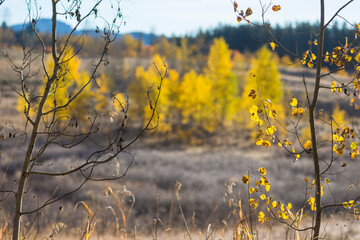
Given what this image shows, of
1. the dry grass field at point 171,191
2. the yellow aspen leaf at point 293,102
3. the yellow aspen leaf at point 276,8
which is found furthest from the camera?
the dry grass field at point 171,191

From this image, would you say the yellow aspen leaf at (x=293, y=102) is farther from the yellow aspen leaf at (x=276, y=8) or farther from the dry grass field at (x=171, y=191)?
the dry grass field at (x=171, y=191)

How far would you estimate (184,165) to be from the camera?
24.9 m

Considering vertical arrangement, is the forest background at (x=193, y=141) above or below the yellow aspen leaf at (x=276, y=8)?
below

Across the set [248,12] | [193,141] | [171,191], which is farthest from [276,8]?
[193,141]

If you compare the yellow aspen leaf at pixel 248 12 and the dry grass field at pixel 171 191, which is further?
the dry grass field at pixel 171 191

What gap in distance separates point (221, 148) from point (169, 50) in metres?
58.7

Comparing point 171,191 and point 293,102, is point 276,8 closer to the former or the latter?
point 293,102

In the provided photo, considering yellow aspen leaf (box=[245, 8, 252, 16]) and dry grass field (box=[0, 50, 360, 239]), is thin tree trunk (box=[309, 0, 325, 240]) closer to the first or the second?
yellow aspen leaf (box=[245, 8, 252, 16])

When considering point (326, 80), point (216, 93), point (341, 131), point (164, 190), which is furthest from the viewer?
point (326, 80)

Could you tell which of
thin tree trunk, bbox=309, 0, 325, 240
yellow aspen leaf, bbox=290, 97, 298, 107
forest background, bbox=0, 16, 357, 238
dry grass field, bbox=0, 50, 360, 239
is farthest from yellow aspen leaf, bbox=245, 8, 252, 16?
dry grass field, bbox=0, 50, 360, 239

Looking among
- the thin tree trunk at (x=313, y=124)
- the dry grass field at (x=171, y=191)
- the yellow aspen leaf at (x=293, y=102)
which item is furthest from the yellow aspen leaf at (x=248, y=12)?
the dry grass field at (x=171, y=191)

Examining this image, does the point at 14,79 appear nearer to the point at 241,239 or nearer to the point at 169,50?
the point at 241,239

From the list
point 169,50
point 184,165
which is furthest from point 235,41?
point 184,165

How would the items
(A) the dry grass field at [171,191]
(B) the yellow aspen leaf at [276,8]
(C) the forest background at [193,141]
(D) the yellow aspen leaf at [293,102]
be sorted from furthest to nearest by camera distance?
(C) the forest background at [193,141]
(A) the dry grass field at [171,191]
(B) the yellow aspen leaf at [276,8]
(D) the yellow aspen leaf at [293,102]
